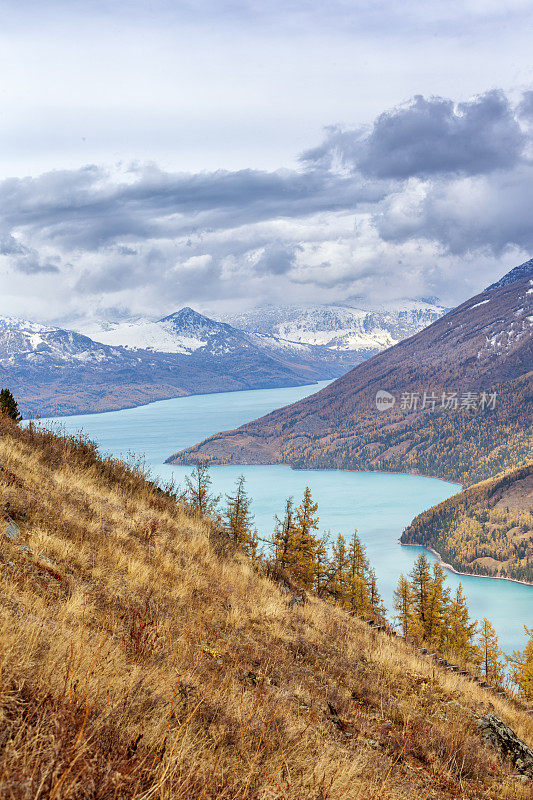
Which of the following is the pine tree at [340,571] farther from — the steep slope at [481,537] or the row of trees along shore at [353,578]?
the steep slope at [481,537]

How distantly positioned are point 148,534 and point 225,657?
13.6 feet

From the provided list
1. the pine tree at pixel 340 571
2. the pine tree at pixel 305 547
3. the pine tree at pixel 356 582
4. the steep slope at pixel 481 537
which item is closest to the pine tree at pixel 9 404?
the pine tree at pixel 305 547

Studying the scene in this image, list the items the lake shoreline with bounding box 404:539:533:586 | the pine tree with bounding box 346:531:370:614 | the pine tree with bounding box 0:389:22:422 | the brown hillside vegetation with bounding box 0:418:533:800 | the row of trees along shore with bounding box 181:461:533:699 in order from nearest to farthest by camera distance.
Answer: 1. the brown hillside vegetation with bounding box 0:418:533:800
2. the pine tree with bounding box 0:389:22:422
3. the row of trees along shore with bounding box 181:461:533:699
4. the pine tree with bounding box 346:531:370:614
5. the lake shoreline with bounding box 404:539:533:586

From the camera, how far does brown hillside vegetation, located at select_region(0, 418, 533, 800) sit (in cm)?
264

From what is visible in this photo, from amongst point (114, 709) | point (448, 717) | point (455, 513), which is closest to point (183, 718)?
point (114, 709)

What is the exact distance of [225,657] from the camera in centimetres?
551

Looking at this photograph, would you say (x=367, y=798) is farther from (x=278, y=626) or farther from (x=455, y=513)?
(x=455, y=513)

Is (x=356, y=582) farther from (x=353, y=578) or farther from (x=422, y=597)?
(x=422, y=597)

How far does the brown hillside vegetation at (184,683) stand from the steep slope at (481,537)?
180 metres

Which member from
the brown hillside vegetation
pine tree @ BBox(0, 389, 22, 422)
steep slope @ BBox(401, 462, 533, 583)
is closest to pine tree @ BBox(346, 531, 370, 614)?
pine tree @ BBox(0, 389, 22, 422)

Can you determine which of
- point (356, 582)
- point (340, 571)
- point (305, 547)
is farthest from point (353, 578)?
point (305, 547)

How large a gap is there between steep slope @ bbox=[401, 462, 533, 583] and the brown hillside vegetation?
592ft

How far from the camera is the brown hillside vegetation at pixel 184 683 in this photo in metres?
2.64

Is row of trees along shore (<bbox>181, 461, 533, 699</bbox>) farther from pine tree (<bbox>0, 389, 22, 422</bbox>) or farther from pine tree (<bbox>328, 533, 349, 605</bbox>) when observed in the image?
pine tree (<bbox>0, 389, 22, 422</bbox>)
